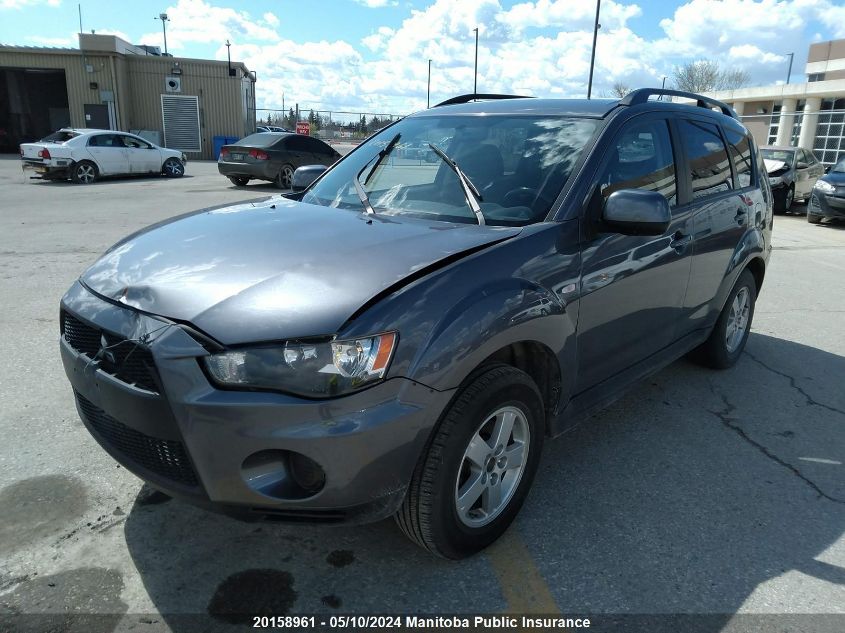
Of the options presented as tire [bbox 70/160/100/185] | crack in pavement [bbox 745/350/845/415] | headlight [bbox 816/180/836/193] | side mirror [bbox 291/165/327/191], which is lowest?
crack in pavement [bbox 745/350/845/415]

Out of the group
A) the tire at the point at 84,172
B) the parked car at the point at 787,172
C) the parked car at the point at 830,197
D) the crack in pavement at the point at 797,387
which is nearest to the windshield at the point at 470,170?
the crack in pavement at the point at 797,387

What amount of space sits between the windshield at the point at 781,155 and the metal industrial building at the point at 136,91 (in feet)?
81.8

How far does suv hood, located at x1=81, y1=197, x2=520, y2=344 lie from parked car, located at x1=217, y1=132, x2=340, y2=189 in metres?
14.3

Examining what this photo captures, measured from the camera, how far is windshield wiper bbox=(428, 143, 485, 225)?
306 cm

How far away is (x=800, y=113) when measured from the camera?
2109 centimetres

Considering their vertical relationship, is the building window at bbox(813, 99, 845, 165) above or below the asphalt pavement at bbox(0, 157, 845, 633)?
above

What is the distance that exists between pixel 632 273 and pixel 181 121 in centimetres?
3276

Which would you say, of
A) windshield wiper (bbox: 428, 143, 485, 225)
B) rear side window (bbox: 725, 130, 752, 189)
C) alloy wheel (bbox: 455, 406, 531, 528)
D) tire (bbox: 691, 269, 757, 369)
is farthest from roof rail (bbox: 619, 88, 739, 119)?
alloy wheel (bbox: 455, 406, 531, 528)

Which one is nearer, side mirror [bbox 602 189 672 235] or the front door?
side mirror [bbox 602 189 672 235]

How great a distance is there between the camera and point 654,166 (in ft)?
11.9

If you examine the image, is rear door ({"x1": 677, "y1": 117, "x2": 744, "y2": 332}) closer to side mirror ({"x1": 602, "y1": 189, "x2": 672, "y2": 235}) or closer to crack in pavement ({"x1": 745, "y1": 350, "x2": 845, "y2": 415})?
crack in pavement ({"x1": 745, "y1": 350, "x2": 845, "y2": 415})

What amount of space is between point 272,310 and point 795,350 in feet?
16.6

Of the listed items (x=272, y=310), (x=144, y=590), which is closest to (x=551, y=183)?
(x=272, y=310)

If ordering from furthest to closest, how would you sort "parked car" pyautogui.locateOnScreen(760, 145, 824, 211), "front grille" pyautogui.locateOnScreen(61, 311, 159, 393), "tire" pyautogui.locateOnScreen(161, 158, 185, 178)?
"tire" pyautogui.locateOnScreen(161, 158, 185, 178) < "parked car" pyautogui.locateOnScreen(760, 145, 824, 211) < "front grille" pyautogui.locateOnScreen(61, 311, 159, 393)
